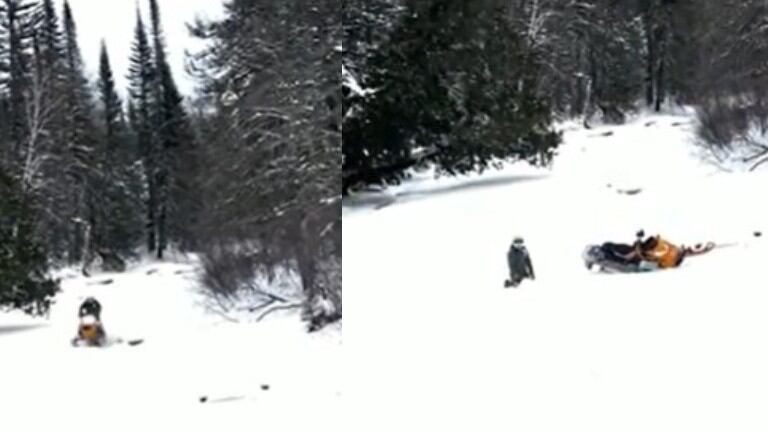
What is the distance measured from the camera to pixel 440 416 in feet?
8.54

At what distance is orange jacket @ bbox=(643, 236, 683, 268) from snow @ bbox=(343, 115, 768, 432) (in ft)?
0.35

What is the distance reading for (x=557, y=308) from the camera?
4.76 meters

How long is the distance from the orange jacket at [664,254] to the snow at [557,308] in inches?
4.2

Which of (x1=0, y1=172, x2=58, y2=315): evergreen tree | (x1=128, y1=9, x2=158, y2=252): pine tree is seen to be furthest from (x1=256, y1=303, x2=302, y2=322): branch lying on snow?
(x1=128, y1=9, x2=158, y2=252): pine tree

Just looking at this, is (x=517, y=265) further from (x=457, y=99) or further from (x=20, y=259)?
(x=457, y=99)

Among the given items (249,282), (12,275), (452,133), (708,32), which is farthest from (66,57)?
(708,32)

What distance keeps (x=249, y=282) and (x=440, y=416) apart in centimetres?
149

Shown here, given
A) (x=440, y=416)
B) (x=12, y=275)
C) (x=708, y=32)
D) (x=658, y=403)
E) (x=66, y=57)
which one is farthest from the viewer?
(x=708, y=32)

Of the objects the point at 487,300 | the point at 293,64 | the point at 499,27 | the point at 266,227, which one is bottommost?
the point at 487,300

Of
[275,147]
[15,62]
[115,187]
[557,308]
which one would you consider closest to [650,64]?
[115,187]

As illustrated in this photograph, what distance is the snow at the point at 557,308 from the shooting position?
8.91ft

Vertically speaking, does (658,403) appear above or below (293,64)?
below

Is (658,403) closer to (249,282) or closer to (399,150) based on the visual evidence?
(249,282)

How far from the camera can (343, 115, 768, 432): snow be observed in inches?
107
